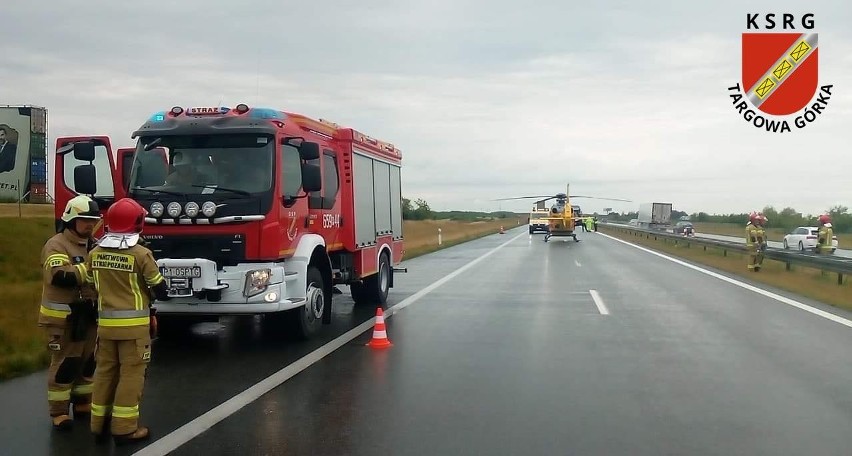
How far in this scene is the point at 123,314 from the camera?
5484 mm

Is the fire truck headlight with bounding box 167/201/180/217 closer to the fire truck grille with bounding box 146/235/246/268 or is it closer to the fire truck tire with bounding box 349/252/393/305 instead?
the fire truck grille with bounding box 146/235/246/268

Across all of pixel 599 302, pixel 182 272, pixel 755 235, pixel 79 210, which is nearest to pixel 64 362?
pixel 79 210

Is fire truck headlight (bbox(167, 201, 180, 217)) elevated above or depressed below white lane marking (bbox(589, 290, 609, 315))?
above

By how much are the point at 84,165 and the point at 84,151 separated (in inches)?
9.3

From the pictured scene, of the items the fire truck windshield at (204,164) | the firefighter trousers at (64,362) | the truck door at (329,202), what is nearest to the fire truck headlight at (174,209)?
the fire truck windshield at (204,164)

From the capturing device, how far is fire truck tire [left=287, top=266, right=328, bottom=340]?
9.64 metres

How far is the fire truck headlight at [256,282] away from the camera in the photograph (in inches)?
342

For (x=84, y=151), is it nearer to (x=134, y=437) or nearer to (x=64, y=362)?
(x=64, y=362)

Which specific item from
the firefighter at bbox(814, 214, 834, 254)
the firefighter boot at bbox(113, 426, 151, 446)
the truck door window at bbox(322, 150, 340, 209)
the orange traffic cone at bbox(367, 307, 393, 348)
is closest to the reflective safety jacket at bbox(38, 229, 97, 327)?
the firefighter boot at bbox(113, 426, 151, 446)

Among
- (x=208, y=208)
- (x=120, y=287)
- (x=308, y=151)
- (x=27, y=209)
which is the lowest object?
(x=120, y=287)

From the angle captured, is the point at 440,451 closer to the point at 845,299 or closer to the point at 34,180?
the point at 845,299

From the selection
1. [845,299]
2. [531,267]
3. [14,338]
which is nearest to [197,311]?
[14,338]

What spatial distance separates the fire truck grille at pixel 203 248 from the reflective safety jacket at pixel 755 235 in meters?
16.9

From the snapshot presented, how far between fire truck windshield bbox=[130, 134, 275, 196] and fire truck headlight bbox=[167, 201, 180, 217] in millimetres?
219
